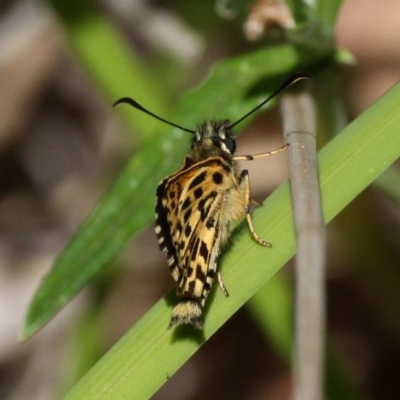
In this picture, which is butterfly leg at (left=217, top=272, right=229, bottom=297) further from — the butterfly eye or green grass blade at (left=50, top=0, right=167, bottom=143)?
green grass blade at (left=50, top=0, right=167, bottom=143)

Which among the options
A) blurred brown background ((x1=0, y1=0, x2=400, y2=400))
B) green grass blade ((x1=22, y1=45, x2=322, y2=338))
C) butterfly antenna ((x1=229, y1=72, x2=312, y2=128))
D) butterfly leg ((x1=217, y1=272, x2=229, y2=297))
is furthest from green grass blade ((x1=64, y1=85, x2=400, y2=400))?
blurred brown background ((x1=0, y1=0, x2=400, y2=400))

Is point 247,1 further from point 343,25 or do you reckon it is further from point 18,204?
point 18,204

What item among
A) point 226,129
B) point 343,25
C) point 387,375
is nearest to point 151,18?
point 343,25

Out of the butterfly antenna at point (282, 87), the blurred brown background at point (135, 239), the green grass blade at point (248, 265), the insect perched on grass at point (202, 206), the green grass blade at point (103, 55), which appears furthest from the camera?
the blurred brown background at point (135, 239)

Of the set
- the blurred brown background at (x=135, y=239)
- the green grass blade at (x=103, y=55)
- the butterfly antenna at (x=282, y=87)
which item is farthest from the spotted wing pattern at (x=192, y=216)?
the blurred brown background at (x=135, y=239)

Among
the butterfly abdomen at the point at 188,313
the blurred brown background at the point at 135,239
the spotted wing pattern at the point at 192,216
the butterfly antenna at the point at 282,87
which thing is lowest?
the butterfly abdomen at the point at 188,313

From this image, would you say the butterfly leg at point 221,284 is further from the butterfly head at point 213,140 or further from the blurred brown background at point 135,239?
the blurred brown background at point 135,239

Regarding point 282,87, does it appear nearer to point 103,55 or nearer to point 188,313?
point 188,313
